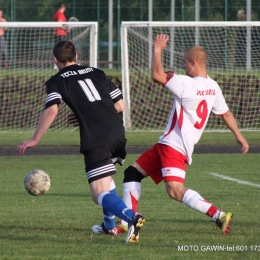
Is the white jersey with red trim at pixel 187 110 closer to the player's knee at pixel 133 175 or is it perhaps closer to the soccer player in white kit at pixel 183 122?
the soccer player in white kit at pixel 183 122

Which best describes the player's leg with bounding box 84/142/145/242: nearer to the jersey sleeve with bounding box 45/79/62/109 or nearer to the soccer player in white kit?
the soccer player in white kit

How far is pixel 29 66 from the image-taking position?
75.8ft

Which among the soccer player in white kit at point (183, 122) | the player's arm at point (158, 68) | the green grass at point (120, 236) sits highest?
the player's arm at point (158, 68)

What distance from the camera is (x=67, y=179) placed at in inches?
506

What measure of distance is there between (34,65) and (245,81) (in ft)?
18.9

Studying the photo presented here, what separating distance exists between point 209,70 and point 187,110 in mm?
15574

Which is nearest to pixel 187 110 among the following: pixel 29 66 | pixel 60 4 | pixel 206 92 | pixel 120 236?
pixel 206 92

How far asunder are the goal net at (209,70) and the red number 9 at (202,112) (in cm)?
1226

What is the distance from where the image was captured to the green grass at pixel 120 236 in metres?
7.24

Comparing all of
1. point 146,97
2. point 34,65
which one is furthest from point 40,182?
point 34,65

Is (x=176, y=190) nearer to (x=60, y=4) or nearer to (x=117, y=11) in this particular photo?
(x=60, y=4)

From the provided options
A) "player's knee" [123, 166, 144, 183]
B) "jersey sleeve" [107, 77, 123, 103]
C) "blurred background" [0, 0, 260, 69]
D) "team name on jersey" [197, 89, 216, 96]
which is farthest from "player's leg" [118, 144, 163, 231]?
"blurred background" [0, 0, 260, 69]

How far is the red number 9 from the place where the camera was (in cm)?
784

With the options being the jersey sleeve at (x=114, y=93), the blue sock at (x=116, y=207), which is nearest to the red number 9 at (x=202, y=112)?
the jersey sleeve at (x=114, y=93)
